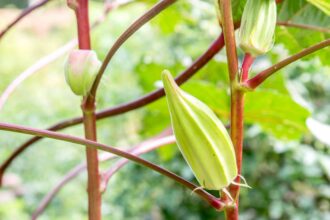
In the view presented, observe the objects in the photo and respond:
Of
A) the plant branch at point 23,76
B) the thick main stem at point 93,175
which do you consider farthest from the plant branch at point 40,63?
the thick main stem at point 93,175

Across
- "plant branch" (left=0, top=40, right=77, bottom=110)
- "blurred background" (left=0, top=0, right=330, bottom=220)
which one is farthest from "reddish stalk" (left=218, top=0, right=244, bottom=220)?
"plant branch" (left=0, top=40, right=77, bottom=110)

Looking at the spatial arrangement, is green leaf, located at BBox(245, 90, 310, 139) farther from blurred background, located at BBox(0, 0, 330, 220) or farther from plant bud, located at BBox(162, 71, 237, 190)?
plant bud, located at BBox(162, 71, 237, 190)

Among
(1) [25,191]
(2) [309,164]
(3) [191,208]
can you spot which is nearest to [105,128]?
(1) [25,191]

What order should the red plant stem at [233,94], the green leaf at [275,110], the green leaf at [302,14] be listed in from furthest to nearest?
1. the green leaf at [275,110]
2. the green leaf at [302,14]
3. the red plant stem at [233,94]

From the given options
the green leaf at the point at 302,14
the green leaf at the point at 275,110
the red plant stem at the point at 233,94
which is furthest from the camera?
the green leaf at the point at 275,110

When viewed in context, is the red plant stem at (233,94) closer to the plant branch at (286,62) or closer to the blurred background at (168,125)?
the plant branch at (286,62)

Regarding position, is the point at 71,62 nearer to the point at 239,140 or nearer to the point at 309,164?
the point at 239,140

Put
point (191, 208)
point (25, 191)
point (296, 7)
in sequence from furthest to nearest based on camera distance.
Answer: point (25, 191)
point (191, 208)
point (296, 7)

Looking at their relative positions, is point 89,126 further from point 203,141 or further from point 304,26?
point 304,26
